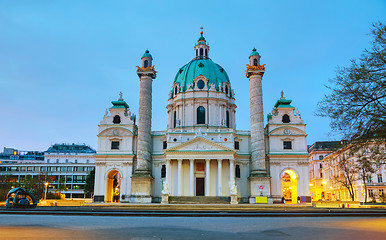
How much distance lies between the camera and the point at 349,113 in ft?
55.5

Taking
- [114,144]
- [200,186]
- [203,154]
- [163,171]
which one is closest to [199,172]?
[200,186]

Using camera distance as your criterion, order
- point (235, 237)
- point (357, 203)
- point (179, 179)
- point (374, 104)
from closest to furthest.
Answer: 1. point (235, 237)
2. point (374, 104)
3. point (357, 203)
4. point (179, 179)

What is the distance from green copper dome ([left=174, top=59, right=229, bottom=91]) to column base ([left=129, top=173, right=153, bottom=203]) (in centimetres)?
2103

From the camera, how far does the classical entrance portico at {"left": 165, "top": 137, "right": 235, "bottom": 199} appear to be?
5684 cm

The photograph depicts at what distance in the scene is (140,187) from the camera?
185 feet

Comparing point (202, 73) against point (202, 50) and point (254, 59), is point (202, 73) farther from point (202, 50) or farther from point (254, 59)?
point (254, 59)

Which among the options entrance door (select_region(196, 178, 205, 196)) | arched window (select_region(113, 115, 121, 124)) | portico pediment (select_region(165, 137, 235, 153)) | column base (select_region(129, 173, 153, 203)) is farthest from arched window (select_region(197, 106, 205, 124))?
column base (select_region(129, 173, 153, 203))

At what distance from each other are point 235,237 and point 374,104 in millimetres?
9870

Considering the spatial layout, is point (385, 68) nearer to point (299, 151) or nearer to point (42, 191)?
point (299, 151)

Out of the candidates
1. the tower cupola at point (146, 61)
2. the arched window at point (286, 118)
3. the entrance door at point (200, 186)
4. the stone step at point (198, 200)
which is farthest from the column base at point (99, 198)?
the arched window at point (286, 118)

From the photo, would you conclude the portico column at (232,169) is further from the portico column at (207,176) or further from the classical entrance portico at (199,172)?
the portico column at (207,176)

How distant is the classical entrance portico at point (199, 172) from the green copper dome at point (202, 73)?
1616 centimetres

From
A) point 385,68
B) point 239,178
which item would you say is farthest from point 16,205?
point 239,178

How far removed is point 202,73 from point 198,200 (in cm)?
2728
